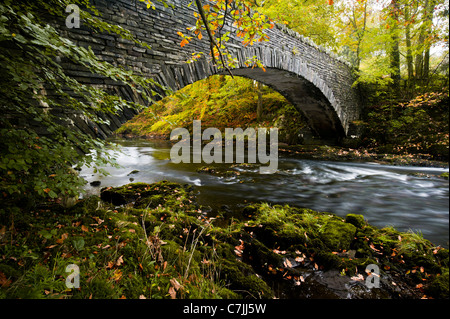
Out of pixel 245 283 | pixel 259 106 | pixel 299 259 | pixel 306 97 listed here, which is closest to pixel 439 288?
pixel 299 259

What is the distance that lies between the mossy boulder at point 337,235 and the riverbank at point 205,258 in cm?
1

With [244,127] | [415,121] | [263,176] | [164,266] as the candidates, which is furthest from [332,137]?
[164,266]

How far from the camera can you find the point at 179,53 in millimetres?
4668

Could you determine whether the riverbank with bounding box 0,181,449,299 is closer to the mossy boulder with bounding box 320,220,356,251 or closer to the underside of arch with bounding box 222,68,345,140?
the mossy boulder with bounding box 320,220,356,251

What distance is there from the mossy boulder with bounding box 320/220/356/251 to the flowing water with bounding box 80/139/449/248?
1164mm

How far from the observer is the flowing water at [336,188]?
3986 mm

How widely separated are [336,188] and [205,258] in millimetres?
5105

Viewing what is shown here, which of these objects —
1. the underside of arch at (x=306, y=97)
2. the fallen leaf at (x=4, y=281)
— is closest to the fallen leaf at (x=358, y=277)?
the fallen leaf at (x=4, y=281)

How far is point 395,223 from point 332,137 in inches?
380

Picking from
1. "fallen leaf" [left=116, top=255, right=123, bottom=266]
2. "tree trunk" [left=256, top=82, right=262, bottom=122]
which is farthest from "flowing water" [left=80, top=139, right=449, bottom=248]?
"tree trunk" [left=256, top=82, right=262, bottom=122]

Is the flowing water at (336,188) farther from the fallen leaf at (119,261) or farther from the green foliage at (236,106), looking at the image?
the green foliage at (236,106)

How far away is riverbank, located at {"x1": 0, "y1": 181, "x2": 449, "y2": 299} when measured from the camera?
1.59 m

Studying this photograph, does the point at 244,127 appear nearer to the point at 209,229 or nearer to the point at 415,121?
the point at 415,121

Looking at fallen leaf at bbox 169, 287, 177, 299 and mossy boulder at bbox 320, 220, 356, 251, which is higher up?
fallen leaf at bbox 169, 287, 177, 299
